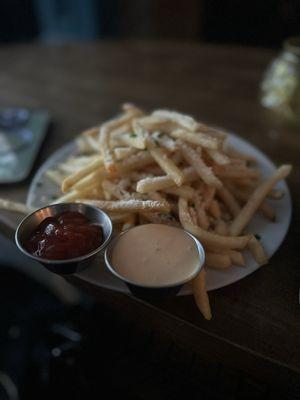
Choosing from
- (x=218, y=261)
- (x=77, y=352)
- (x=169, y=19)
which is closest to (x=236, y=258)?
(x=218, y=261)

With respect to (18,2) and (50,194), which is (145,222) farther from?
(18,2)

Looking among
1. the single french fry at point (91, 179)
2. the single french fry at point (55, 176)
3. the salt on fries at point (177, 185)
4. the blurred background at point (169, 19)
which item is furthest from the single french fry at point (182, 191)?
the blurred background at point (169, 19)

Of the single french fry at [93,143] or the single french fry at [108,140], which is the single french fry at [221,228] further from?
the single french fry at [93,143]

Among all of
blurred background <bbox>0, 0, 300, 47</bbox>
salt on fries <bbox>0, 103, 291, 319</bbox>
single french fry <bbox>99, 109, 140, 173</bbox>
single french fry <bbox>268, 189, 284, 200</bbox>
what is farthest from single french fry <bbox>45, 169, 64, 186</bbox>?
blurred background <bbox>0, 0, 300, 47</bbox>

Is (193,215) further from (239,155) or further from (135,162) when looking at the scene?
(239,155)

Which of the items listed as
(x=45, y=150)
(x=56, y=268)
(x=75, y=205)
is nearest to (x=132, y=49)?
(x=45, y=150)

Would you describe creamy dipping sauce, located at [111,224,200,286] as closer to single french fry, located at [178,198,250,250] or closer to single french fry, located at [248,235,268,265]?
single french fry, located at [178,198,250,250]

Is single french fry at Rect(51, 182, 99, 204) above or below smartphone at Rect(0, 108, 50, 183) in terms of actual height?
above

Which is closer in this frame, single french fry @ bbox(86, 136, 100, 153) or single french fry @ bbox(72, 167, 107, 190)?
single french fry @ bbox(72, 167, 107, 190)
